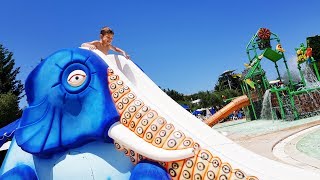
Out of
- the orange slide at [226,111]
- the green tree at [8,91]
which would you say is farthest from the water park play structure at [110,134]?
the green tree at [8,91]

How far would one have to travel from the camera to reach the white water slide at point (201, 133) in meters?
2.61

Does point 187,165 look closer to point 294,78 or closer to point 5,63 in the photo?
point 294,78

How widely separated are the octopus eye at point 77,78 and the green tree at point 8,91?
22581 mm

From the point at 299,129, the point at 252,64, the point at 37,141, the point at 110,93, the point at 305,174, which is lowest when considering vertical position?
the point at 299,129

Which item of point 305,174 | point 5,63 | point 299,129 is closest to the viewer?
point 305,174

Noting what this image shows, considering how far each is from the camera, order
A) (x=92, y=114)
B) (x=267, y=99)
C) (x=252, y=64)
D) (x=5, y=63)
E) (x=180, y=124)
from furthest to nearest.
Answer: (x=5, y=63) → (x=252, y=64) → (x=267, y=99) → (x=92, y=114) → (x=180, y=124)

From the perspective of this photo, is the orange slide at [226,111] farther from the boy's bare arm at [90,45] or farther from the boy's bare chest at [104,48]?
the boy's bare arm at [90,45]

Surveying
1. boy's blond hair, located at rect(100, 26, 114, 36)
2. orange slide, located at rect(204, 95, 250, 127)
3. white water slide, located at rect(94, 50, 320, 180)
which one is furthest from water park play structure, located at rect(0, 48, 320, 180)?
orange slide, located at rect(204, 95, 250, 127)

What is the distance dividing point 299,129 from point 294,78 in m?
13.4

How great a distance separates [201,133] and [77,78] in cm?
134

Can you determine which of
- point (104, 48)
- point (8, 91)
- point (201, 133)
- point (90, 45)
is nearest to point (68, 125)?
point (90, 45)

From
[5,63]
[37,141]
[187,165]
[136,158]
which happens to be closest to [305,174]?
[187,165]

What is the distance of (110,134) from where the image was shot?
3.11 m

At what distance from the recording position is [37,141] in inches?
133
